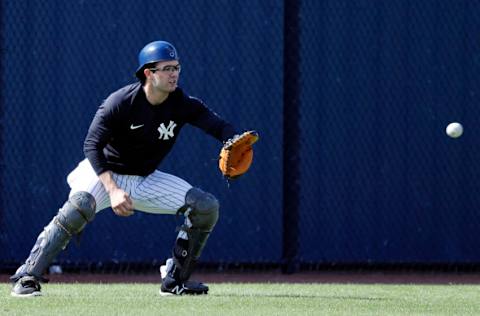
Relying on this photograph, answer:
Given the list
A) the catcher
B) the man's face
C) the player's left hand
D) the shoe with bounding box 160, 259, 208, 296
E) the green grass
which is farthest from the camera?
the shoe with bounding box 160, 259, 208, 296

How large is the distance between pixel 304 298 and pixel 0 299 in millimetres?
1784

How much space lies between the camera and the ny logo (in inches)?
263

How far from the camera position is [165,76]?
6.59 meters

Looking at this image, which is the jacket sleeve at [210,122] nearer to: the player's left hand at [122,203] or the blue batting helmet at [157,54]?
the blue batting helmet at [157,54]

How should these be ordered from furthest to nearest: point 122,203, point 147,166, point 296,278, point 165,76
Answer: point 296,278 → point 147,166 → point 165,76 → point 122,203

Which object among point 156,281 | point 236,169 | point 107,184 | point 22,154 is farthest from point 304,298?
point 22,154

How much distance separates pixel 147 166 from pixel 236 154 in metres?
0.55

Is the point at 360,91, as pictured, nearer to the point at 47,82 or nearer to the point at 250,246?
the point at 250,246

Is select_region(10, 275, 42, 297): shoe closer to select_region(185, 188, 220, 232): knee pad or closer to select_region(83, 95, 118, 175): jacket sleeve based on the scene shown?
select_region(83, 95, 118, 175): jacket sleeve

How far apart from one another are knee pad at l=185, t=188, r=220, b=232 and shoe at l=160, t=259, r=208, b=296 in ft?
1.04

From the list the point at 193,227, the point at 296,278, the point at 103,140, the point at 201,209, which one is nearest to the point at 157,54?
the point at 103,140

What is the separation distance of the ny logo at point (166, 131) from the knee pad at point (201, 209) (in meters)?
0.35

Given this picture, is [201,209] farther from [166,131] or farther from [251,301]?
[251,301]

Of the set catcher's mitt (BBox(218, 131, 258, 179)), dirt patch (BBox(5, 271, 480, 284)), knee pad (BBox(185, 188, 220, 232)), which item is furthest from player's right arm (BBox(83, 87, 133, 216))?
dirt patch (BBox(5, 271, 480, 284))
